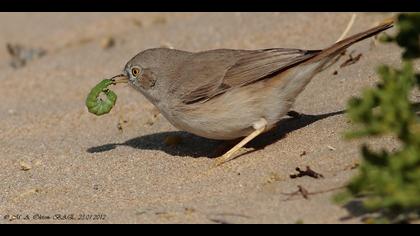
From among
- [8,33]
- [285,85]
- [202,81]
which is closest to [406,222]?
[285,85]

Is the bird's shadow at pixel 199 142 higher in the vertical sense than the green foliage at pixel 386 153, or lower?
higher

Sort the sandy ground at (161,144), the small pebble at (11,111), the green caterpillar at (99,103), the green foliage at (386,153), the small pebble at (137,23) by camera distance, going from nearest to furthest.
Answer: the green foliage at (386,153), the sandy ground at (161,144), the green caterpillar at (99,103), the small pebble at (11,111), the small pebble at (137,23)

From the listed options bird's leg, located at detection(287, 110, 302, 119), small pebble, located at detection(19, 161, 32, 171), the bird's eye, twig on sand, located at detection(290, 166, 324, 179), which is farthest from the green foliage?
small pebble, located at detection(19, 161, 32, 171)

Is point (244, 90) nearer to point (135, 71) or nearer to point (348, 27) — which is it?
point (135, 71)

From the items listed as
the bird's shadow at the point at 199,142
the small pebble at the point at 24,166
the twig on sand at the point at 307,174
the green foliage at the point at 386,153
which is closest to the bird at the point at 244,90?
the bird's shadow at the point at 199,142

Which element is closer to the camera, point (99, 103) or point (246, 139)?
point (246, 139)

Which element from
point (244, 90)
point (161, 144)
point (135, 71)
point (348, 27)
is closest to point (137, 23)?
point (348, 27)

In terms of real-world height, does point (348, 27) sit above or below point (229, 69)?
above

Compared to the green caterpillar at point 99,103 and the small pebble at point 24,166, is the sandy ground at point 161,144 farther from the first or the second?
the green caterpillar at point 99,103
